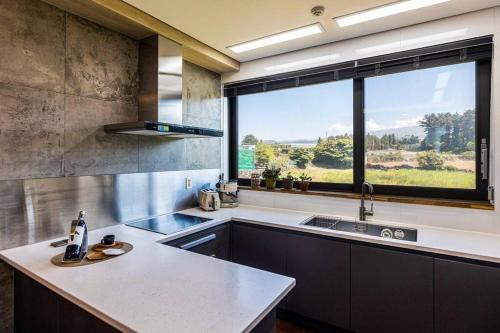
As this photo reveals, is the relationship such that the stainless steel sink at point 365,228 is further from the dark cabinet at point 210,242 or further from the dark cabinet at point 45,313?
the dark cabinet at point 45,313

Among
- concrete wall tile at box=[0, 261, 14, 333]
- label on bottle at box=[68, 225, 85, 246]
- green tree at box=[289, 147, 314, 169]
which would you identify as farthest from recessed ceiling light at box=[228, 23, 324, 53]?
concrete wall tile at box=[0, 261, 14, 333]

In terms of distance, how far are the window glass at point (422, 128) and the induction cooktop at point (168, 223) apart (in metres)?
1.63

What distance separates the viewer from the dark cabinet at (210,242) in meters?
1.94

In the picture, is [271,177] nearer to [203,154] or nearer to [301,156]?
[301,156]

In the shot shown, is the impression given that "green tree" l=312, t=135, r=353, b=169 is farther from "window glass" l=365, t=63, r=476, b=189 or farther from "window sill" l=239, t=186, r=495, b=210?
"window sill" l=239, t=186, r=495, b=210

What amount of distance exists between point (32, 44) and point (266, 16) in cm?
156

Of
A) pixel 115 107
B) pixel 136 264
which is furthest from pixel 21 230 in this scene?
pixel 115 107

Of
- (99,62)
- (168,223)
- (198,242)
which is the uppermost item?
(99,62)

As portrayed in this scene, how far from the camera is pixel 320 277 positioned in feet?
6.51

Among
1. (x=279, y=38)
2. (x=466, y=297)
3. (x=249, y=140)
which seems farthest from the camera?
(x=249, y=140)

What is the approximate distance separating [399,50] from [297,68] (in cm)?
89

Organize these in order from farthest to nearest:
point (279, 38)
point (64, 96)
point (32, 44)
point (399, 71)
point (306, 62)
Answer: point (306, 62) → point (279, 38) → point (399, 71) → point (64, 96) → point (32, 44)

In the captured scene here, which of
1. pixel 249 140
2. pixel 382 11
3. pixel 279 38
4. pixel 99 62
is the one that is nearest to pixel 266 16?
pixel 279 38

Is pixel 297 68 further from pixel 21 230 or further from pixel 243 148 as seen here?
pixel 21 230
